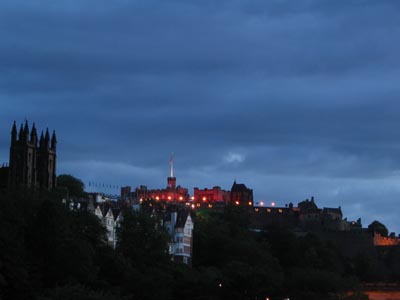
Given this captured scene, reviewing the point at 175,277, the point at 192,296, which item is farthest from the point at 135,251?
the point at 192,296

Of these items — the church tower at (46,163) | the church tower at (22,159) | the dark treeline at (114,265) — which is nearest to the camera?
the dark treeline at (114,265)

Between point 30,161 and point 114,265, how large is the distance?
160ft

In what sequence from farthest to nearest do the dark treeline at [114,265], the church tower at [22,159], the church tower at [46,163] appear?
the church tower at [46,163] < the church tower at [22,159] < the dark treeline at [114,265]

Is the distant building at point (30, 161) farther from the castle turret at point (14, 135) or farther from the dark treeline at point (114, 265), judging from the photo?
the dark treeline at point (114, 265)

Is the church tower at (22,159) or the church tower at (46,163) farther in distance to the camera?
the church tower at (46,163)

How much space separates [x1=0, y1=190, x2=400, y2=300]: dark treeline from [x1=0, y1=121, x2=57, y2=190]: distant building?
824 inches

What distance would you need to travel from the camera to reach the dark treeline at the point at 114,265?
4006 inches

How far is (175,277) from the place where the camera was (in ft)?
457

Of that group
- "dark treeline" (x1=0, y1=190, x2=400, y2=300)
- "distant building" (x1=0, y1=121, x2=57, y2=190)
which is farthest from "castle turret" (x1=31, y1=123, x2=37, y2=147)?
"dark treeline" (x1=0, y1=190, x2=400, y2=300)

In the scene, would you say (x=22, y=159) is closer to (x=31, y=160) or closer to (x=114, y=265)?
(x=31, y=160)

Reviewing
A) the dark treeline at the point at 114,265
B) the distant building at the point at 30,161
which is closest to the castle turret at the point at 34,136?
the distant building at the point at 30,161

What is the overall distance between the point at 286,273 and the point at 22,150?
1856 inches

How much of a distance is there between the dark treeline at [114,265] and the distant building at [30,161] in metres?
20.9

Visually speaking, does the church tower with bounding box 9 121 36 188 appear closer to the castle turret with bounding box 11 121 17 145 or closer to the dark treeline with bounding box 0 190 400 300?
the castle turret with bounding box 11 121 17 145
